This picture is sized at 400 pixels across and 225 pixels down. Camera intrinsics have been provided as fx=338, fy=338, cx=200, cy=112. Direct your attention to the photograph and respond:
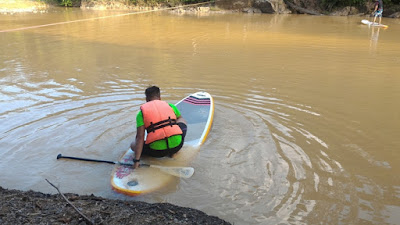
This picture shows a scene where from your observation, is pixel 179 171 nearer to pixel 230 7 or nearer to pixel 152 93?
pixel 152 93

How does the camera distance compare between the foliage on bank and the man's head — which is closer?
the man's head

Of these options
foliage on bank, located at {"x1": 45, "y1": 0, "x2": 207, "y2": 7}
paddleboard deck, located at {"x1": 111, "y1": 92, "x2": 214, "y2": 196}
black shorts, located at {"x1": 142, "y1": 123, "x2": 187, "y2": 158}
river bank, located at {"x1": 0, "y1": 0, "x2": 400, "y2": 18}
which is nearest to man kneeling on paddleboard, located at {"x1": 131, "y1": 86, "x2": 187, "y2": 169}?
black shorts, located at {"x1": 142, "y1": 123, "x2": 187, "y2": 158}

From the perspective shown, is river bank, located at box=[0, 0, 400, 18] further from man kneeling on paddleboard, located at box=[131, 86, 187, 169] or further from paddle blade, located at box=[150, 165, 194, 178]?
paddle blade, located at box=[150, 165, 194, 178]

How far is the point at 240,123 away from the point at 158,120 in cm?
170

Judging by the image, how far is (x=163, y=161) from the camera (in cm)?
378

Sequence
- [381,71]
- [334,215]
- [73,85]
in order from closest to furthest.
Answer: [334,215], [73,85], [381,71]

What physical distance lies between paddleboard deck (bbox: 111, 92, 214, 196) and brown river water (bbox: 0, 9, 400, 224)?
9 centimetres

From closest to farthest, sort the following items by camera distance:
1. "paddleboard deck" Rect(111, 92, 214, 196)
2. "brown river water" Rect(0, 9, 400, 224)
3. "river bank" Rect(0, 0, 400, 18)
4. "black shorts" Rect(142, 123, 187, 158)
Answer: "brown river water" Rect(0, 9, 400, 224), "paddleboard deck" Rect(111, 92, 214, 196), "black shorts" Rect(142, 123, 187, 158), "river bank" Rect(0, 0, 400, 18)

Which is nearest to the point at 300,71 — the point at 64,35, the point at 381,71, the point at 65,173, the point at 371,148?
the point at 381,71

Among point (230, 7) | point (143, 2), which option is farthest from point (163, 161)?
point (143, 2)

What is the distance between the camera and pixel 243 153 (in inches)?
157

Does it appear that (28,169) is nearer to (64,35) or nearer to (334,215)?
(334,215)

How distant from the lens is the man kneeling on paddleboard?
3.47m

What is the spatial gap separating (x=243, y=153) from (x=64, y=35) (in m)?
11.4
